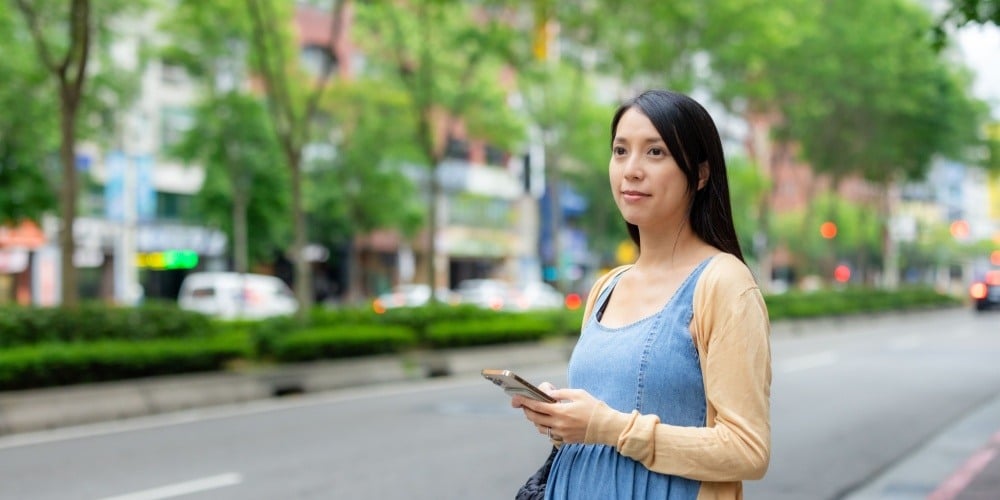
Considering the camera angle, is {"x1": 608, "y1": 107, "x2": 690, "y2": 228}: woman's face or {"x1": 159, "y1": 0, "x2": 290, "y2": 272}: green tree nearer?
{"x1": 608, "y1": 107, "x2": 690, "y2": 228}: woman's face

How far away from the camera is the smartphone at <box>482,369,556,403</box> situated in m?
2.25

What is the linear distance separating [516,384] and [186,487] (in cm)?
702

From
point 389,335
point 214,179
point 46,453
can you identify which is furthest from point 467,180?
point 46,453

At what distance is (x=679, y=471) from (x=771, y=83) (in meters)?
33.8

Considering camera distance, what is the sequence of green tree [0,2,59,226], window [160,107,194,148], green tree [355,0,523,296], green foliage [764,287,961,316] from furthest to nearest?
window [160,107,194,148]
green foliage [764,287,961,316]
green tree [0,2,59,226]
green tree [355,0,523,296]

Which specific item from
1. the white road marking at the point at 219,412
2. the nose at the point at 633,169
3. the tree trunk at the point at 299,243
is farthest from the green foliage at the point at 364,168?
Answer: the nose at the point at 633,169

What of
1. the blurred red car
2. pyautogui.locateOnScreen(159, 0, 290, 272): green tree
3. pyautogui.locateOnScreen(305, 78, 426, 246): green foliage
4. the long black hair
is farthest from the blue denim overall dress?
the blurred red car

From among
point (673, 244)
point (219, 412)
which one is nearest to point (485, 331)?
point (219, 412)

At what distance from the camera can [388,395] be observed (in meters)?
16.1

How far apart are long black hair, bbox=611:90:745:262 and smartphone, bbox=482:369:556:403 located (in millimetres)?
540

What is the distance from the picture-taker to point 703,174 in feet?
8.38

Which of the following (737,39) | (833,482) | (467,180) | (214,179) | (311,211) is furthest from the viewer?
(467,180)

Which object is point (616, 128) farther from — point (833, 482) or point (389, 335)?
point (389, 335)

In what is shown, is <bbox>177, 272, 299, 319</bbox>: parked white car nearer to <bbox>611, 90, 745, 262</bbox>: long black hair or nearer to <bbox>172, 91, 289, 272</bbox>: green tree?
<bbox>172, 91, 289, 272</bbox>: green tree
